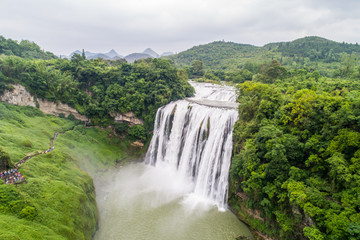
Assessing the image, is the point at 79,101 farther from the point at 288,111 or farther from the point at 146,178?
the point at 288,111

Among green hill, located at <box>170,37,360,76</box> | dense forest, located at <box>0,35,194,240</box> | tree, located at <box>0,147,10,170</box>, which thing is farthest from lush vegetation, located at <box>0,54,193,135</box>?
green hill, located at <box>170,37,360,76</box>

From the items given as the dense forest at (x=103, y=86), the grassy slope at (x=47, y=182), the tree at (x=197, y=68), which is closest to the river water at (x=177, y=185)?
the grassy slope at (x=47, y=182)

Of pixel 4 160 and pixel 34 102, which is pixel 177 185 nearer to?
pixel 4 160

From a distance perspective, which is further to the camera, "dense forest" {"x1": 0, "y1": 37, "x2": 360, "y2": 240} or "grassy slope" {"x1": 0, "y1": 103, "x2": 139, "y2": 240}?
"grassy slope" {"x1": 0, "y1": 103, "x2": 139, "y2": 240}

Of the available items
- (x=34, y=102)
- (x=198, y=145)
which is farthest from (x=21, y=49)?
(x=198, y=145)

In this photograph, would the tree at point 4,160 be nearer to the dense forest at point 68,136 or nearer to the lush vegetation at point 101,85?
the dense forest at point 68,136

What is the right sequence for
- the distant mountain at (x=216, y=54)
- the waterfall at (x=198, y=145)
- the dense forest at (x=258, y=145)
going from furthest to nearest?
1. the distant mountain at (x=216, y=54)
2. the waterfall at (x=198, y=145)
3. the dense forest at (x=258, y=145)

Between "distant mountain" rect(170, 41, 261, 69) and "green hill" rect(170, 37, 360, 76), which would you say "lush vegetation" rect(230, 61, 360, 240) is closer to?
"green hill" rect(170, 37, 360, 76)
